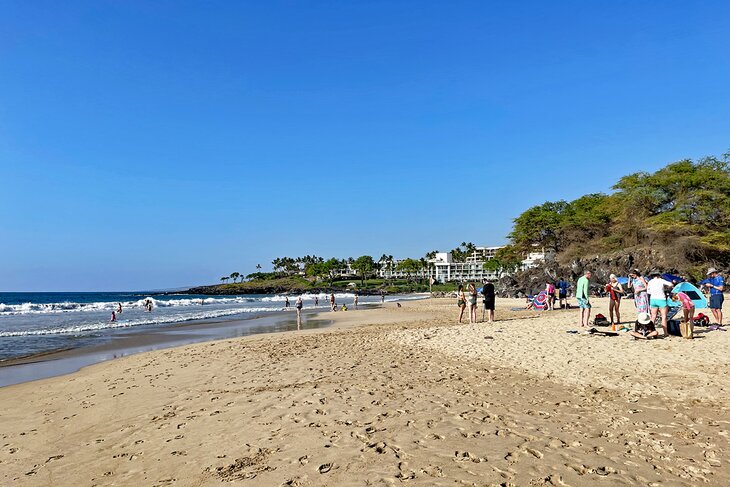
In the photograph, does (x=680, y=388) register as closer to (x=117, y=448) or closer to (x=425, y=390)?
(x=425, y=390)

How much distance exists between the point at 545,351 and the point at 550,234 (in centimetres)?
7589

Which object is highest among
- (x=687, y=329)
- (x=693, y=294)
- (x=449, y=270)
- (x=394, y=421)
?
(x=449, y=270)

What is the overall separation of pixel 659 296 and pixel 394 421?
31.5ft

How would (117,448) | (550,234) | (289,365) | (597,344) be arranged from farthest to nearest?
(550,234) < (597,344) < (289,365) < (117,448)

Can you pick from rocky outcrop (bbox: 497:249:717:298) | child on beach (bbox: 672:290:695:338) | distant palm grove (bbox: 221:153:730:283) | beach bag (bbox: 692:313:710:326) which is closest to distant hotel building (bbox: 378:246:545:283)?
distant palm grove (bbox: 221:153:730:283)

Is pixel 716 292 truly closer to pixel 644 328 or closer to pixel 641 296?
pixel 641 296

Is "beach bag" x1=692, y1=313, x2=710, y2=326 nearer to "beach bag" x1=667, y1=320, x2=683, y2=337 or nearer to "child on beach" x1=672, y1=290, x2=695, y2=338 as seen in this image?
"beach bag" x1=667, y1=320, x2=683, y2=337

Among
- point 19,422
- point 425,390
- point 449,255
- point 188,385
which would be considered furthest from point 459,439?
point 449,255

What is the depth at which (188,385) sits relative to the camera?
8898 mm

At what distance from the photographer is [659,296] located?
11.7 m

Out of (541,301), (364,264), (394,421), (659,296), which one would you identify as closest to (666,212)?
(541,301)

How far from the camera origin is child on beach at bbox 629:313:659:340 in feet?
38.0

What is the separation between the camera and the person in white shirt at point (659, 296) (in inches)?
456

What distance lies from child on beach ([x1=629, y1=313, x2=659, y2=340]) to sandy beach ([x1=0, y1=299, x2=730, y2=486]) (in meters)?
0.42
